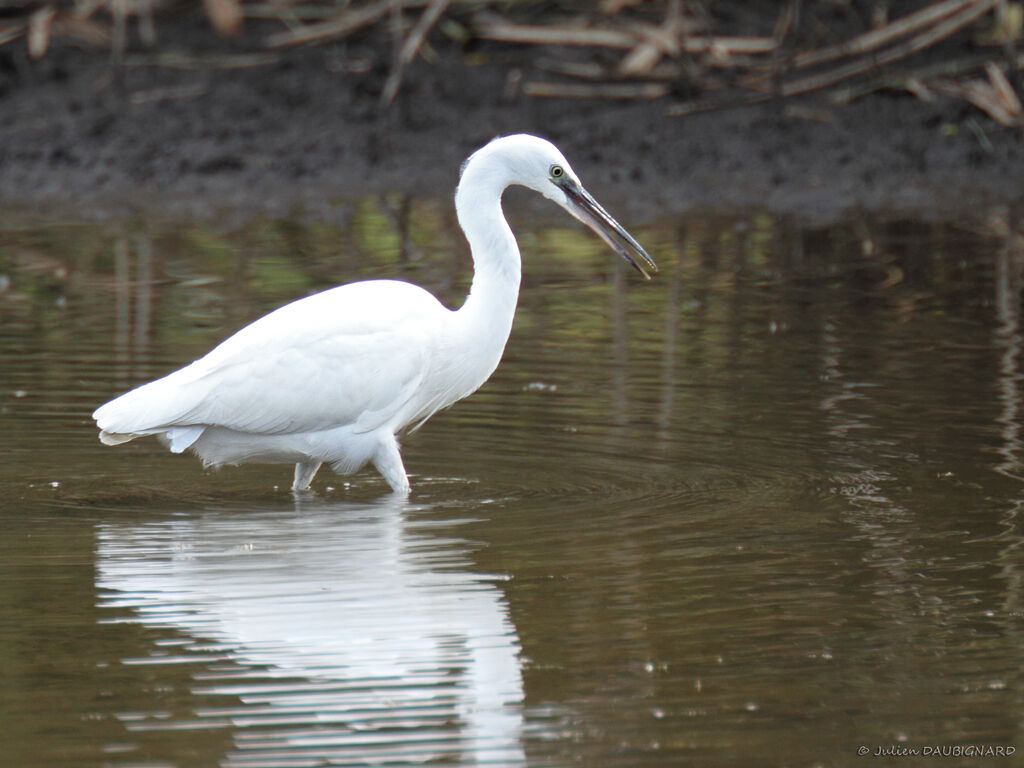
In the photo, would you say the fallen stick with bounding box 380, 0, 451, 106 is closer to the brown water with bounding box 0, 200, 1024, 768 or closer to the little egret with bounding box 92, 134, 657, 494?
the brown water with bounding box 0, 200, 1024, 768

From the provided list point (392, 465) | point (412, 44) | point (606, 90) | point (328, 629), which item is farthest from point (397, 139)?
point (328, 629)

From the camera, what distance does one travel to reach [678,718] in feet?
14.9

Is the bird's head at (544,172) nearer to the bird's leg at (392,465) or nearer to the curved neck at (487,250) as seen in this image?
A: the curved neck at (487,250)

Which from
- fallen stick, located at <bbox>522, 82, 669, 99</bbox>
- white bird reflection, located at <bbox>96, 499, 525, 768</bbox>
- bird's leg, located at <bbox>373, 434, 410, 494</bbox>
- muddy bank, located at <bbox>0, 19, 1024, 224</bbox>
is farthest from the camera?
fallen stick, located at <bbox>522, 82, 669, 99</bbox>

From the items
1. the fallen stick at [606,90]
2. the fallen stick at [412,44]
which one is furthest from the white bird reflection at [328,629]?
A: the fallen stick at [606,90]

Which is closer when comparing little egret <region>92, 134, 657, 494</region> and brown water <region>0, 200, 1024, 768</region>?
brown water <region>0, 200, 1024, 768</region>

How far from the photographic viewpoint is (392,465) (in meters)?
7.22

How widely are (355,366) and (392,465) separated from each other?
441 millimetres

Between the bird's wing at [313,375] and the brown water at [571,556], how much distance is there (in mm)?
357

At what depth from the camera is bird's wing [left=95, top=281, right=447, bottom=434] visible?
23.8 ft

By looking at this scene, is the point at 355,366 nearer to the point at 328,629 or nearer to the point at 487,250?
the point at 487,250

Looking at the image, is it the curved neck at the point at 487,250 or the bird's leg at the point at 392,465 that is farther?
the curved neck at the point at 487,250

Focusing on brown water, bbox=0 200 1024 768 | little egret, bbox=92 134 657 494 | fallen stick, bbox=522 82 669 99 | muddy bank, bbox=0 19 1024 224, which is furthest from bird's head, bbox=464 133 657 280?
fallen stick, bbox=522 82 669 99

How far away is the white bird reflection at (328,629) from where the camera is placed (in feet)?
14.7
